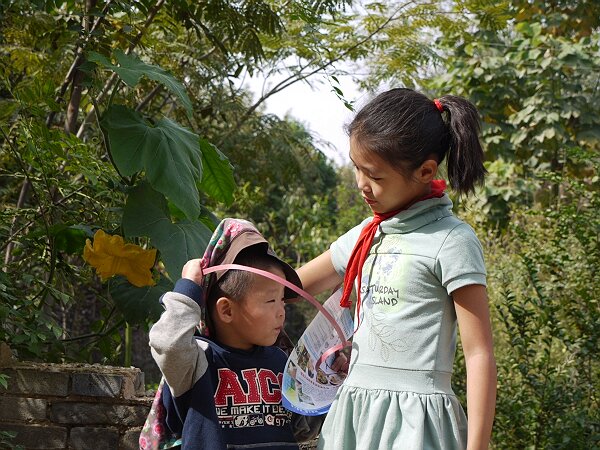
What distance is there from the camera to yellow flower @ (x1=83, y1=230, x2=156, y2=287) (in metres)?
3.08

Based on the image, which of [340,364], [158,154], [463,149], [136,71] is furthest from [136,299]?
[463,149]

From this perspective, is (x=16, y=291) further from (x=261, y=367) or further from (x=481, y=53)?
(x=481, y=53)

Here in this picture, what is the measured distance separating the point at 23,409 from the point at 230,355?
5.11 feet

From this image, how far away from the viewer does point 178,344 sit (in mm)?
1860

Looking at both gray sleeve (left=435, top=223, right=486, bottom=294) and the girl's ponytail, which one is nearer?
gray sleeve (left=435, top=223, right=486, bottom=294)

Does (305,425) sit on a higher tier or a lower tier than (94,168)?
lower

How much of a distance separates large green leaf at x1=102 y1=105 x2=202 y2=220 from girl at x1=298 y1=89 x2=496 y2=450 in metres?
1.00

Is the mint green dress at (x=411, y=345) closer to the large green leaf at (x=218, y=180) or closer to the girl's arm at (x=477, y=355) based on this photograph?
the girl's arm at (x=477, y=355)

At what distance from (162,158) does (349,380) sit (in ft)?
3.97

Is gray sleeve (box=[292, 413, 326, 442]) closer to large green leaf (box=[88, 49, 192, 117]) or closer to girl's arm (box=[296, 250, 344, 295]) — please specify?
girl's arm (box=[296, 250, 344, 295])

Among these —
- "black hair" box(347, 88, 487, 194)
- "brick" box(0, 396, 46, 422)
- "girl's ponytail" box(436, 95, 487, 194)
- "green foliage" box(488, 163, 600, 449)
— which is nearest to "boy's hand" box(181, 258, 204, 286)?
"black hair" box(347, 88, 487, 194)

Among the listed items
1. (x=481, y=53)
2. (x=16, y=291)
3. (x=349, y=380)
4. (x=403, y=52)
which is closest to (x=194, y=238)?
(x=16, y=291)

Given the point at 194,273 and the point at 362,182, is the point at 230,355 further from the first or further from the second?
the point at 362,182

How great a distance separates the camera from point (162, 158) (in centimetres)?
302
